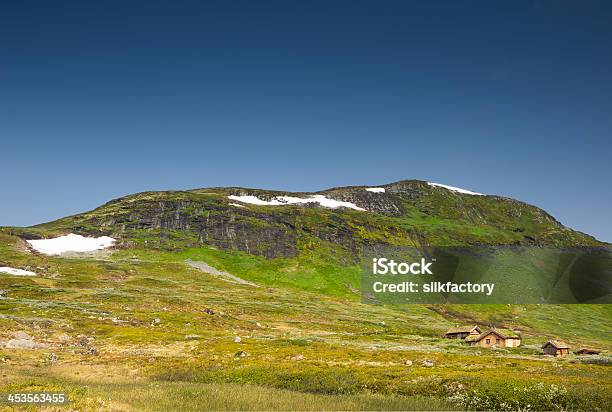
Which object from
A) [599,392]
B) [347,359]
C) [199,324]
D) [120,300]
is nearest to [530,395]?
[599,392]

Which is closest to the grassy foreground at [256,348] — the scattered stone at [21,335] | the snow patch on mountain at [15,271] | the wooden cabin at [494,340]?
the scattered stone at [21,335]

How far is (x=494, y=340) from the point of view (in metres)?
105

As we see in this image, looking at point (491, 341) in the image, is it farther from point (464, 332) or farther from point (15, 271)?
point (15, 271)

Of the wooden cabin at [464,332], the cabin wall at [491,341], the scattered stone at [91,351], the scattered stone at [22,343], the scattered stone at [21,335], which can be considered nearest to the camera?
the scattered stone at [91,351]

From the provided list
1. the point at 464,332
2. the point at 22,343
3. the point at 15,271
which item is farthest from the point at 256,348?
the point at 15,271

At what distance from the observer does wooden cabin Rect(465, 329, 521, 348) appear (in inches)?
4033

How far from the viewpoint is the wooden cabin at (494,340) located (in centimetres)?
10244

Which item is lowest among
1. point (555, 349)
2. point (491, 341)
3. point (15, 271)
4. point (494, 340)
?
point (491, 341)

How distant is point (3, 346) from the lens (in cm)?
6278

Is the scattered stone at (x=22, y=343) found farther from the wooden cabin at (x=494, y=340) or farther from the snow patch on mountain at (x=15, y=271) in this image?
the snow patch on mountain at (x=15, y=271)

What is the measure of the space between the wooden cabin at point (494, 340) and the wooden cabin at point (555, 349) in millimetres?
13523

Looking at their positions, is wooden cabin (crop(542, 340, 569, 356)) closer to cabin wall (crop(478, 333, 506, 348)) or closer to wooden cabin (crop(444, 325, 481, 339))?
cabin wall (crop(478, 333, 506, 348))

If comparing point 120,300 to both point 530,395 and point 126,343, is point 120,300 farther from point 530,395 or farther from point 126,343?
point 530,395

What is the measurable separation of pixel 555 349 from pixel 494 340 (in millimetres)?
19589
